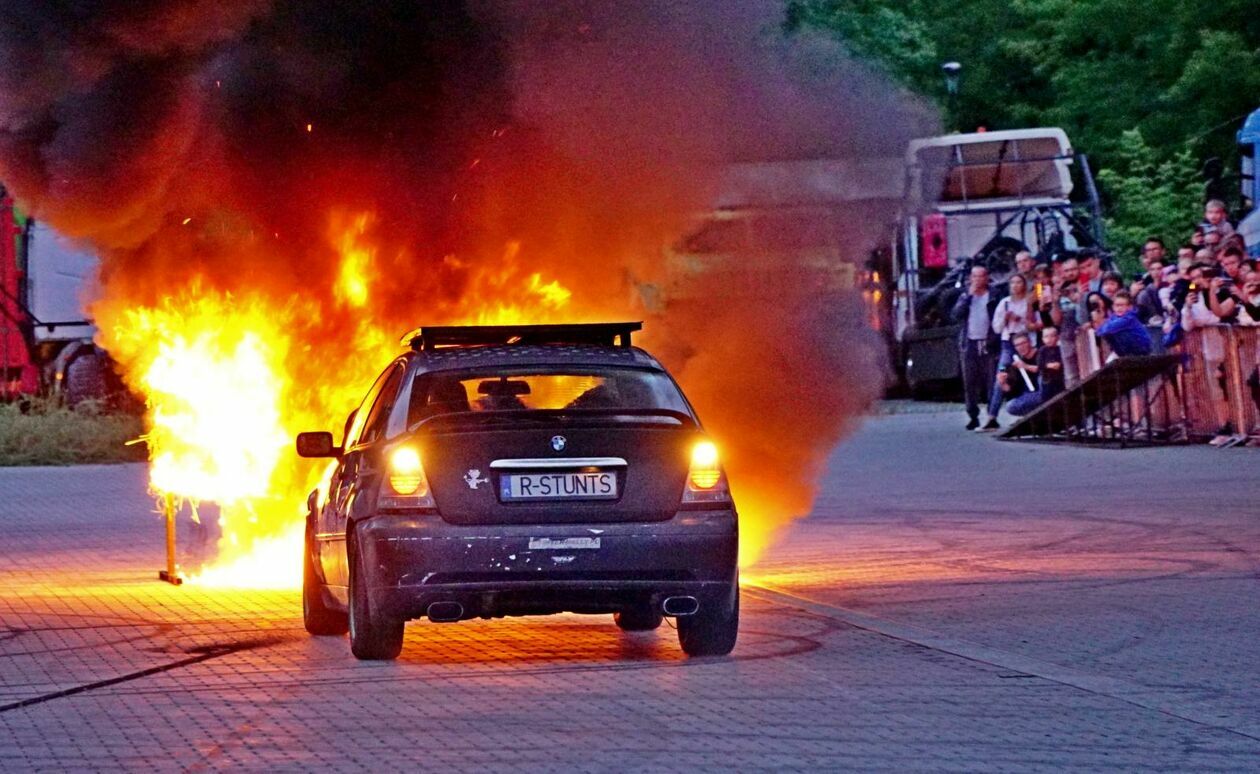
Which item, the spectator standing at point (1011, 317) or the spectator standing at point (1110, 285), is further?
the spectator standing at point (1011, 317)

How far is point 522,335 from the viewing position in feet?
37.6

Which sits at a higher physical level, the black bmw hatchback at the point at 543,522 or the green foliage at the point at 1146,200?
the green foliage at the point at 1146,200

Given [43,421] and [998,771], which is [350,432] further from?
[43,421]

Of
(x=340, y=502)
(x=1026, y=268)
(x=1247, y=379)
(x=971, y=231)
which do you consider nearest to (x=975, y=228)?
(x=971, y=231)

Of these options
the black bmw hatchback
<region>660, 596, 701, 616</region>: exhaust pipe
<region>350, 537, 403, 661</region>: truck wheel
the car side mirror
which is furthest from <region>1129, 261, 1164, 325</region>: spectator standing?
<region>350, 537, 403, 661</region>: truck wheel

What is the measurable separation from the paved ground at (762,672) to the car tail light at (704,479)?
27.8 inches

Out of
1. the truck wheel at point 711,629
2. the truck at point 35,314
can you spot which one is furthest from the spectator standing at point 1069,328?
the truck wheel at point 711,629

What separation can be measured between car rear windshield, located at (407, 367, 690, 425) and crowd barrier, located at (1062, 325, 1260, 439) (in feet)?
39.1

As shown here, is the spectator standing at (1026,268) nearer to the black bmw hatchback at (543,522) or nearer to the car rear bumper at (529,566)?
the black bmw hatchback at (543,522)

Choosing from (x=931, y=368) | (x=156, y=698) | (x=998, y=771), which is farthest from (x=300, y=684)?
(x=931, y=368)

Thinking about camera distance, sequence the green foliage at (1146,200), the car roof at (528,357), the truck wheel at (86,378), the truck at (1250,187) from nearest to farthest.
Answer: the car roof at (528,357), the truck at (1250,187), the truck wheel at (86,378), the green foliage at (1146,200)

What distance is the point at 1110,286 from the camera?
80.5 ft

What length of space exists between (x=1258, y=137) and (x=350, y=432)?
19.9 metres

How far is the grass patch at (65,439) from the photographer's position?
1081 inches
